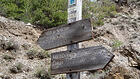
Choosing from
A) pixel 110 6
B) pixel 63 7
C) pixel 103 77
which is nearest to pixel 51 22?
pixel 63 7

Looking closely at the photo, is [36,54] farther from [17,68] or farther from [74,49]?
[74,49]

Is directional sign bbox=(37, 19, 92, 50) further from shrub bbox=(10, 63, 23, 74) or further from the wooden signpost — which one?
shrub bbox=(10, 63, 23, 74)

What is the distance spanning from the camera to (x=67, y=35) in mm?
3205

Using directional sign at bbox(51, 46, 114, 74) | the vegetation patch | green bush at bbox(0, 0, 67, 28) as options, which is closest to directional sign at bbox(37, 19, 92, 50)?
directional sign at bbox(51, 46, 114, 74)

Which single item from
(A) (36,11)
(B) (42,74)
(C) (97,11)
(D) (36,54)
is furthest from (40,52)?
(C) (97,11)

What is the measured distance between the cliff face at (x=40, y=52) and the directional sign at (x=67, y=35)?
2964 millimetres

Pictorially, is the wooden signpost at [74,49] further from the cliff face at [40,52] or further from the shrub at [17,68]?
the shrub at [17,68]

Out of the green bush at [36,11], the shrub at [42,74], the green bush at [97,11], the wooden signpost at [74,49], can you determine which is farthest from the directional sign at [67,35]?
the green bush at [97,11]

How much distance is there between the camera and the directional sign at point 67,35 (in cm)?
303

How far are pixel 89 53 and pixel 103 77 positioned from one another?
13.1 feet

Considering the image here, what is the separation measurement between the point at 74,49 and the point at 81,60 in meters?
0.24

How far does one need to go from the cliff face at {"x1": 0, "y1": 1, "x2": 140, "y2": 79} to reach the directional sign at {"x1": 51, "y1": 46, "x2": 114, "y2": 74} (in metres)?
3.21

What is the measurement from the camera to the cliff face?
651 cm

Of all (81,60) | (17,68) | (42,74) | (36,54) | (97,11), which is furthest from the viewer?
(97,11)
